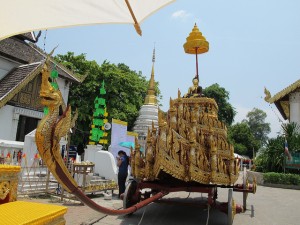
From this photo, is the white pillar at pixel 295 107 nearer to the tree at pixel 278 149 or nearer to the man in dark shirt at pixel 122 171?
the tree at pixel 278 149

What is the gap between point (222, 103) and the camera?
137 feet

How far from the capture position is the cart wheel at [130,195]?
5.43m

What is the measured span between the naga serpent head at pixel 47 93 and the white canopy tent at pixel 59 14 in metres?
0.91

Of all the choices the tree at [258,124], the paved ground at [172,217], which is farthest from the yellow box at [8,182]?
the tree at [258,124]

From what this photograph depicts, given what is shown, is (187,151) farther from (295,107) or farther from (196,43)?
(295,107)

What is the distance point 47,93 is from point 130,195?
4360 mm

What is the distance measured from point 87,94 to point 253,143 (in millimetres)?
28232

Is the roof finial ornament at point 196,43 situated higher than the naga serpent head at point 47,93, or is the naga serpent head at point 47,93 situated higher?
the roof finial ornament at point 196,43

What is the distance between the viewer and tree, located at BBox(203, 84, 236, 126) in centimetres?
4156

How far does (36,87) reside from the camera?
14.8 m

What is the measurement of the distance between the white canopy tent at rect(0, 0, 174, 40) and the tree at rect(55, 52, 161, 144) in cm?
1965

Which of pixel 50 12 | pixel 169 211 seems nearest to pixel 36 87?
pixel 169 211

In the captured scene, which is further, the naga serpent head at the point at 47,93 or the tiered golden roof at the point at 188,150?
the tiered golden roof at the point at 188,150

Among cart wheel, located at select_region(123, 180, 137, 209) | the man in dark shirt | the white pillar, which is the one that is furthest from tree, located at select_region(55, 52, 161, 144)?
cart wheel, located at select_region(123, 180, 137, 209)
